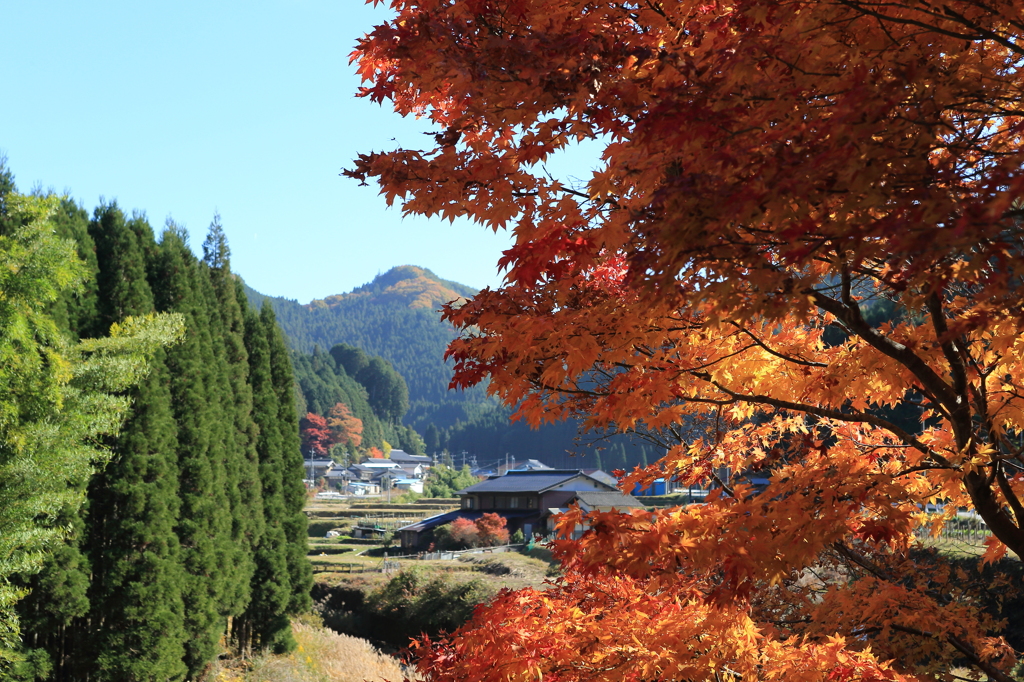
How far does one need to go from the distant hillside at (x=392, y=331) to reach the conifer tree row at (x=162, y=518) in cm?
12370

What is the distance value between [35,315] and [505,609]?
736 cm

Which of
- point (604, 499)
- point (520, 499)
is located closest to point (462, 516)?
point (520, 499)

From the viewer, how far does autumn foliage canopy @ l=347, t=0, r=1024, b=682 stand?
2.10 meters

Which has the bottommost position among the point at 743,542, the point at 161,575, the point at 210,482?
the point at 161,575

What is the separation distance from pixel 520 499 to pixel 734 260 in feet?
113

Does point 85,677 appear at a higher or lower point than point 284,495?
lower

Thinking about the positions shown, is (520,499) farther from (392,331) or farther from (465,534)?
(392,331)

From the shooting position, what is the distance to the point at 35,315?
8.46 m

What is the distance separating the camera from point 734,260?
222 centimetres

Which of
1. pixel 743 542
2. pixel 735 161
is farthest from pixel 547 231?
pixel 743 542

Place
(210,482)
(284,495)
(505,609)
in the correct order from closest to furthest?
1. (505,609)
2. (210,482)
3. (284,495)

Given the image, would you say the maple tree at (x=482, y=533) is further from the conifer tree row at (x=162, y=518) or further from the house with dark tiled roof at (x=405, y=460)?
the house with dark tiled roof at (x=405, y=460)

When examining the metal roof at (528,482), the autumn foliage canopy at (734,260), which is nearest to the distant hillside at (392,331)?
the metal roof at (528,482)

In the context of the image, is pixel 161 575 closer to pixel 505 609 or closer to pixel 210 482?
pixel 210 482
